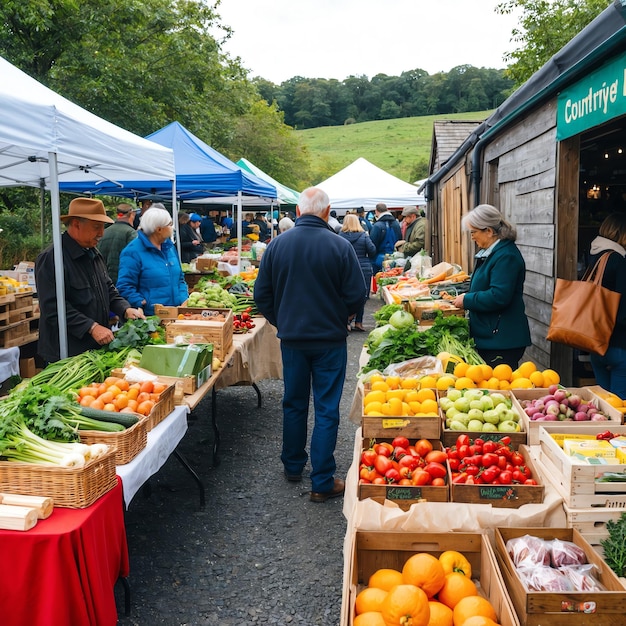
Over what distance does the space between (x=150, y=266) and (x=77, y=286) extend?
4.50 feet

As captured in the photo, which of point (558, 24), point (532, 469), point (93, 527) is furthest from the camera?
point (558, 24)

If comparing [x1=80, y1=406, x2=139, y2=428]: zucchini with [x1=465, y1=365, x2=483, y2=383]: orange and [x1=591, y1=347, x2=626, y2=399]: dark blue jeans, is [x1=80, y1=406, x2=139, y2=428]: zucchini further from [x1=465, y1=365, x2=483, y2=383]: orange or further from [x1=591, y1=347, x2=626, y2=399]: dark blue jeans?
[x1=591, y1=347, x2=626, y2=399]: dark blue jeans

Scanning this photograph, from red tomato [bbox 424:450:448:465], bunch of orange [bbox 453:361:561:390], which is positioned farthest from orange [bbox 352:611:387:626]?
bunch of orange [bbox 453:361:561:390]

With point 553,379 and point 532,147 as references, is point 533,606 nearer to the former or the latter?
point 553,379

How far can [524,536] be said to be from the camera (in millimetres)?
2453

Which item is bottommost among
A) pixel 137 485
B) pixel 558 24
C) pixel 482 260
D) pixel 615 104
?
pixel 137 485

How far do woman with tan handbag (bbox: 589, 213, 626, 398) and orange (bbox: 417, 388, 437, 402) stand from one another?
1.40 meters

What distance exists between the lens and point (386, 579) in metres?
2.32

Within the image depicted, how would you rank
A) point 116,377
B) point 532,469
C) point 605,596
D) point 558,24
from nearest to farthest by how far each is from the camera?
point 605,596 < point 532,469 < point 116,377 < point 558,24

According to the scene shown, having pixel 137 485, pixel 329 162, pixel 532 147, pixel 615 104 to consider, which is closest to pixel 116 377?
pixel 137 485

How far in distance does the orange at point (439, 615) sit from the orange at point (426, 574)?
9 centimetres

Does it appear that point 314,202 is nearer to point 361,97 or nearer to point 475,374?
point 475,374

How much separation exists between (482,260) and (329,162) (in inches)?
2152

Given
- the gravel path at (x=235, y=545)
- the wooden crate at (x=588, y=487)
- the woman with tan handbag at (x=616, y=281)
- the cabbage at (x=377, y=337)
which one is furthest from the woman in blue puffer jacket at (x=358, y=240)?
the wooden crate at (x=588, y=487)
